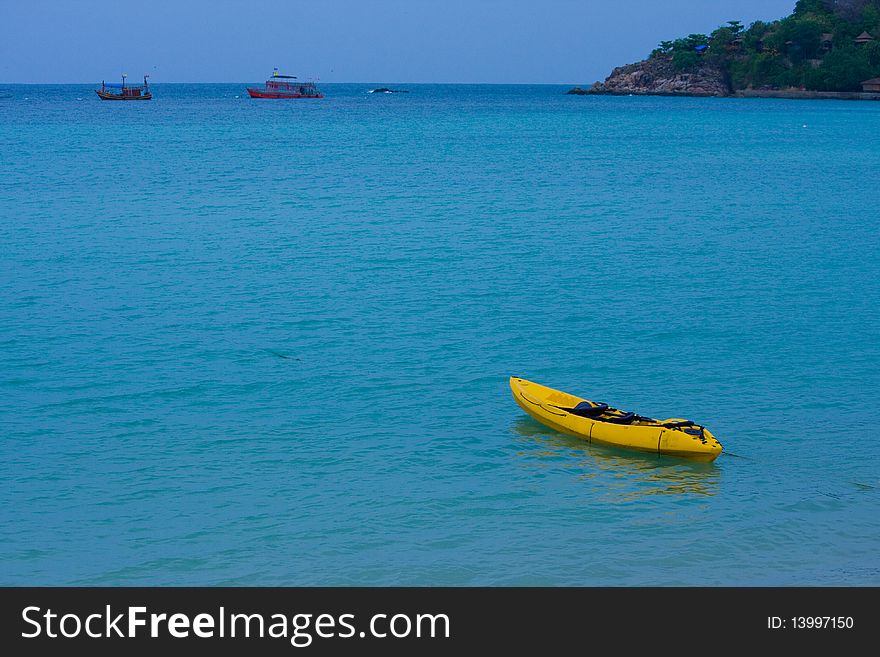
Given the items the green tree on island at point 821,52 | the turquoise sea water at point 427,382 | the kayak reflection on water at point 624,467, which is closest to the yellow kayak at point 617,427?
the kayak reflection on water at point 624,467

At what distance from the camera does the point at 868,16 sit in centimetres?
19112

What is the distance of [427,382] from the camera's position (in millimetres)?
21766

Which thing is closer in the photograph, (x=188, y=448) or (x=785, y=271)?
(x=188, y=448)

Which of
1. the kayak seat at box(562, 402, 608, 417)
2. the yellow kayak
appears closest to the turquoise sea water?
the yellow kayak

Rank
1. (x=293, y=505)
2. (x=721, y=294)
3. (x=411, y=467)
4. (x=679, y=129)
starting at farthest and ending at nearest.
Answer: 1. (x=679, y=129)
2. (x=721, y=294)
3. (x=411, y=467)
4. (x=293, y=505)

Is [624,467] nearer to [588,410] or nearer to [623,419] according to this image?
[623,419]

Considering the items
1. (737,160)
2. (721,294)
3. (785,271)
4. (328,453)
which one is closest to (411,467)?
(328,453)

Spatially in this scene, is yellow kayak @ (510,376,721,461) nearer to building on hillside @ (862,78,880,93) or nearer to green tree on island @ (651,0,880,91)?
building on hillside @ (862,78,880,93)

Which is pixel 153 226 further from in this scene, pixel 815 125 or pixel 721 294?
pixel 815 125

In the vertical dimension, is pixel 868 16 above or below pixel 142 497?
above

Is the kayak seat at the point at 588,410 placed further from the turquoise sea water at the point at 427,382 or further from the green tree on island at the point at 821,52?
the green tree on island at the point at 821,52

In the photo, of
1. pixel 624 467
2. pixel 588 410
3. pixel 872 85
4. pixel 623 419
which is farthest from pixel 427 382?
pixel 872 85

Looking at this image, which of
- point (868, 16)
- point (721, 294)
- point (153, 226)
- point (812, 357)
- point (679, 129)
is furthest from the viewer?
point (868, 16)

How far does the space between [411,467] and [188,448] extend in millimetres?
4115
